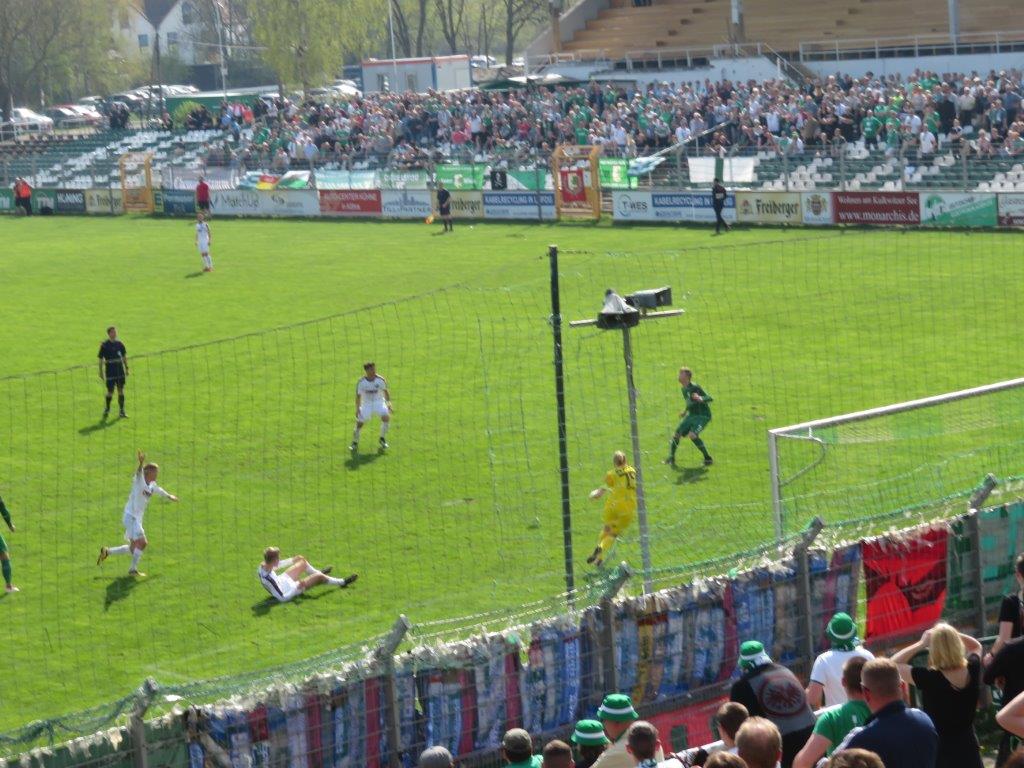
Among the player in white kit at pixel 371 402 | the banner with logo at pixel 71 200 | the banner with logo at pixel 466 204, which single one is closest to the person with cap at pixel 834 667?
the player in white kit at pixel 371 402

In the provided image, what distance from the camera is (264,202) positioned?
52.1 metres

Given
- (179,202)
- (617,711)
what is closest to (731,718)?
(617,711)

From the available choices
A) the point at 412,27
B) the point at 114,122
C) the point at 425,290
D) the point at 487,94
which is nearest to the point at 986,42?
the point at 487,94

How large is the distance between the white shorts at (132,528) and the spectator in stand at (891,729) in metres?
11.1

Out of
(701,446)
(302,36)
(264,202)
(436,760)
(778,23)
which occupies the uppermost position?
(302,36)

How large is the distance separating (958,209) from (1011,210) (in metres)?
1.34

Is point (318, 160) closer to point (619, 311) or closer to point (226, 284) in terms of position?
point (226, 284)

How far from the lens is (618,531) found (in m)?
16.4

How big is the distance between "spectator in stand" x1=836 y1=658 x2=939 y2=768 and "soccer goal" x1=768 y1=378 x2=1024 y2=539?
4.82m

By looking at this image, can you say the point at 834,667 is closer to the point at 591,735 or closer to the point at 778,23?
the point at 591,735

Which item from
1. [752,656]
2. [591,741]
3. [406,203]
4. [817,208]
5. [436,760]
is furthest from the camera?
[406,203]

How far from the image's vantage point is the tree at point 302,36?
82.2 meters

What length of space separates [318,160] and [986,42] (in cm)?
2419

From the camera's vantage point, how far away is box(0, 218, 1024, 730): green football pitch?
51.0ft
